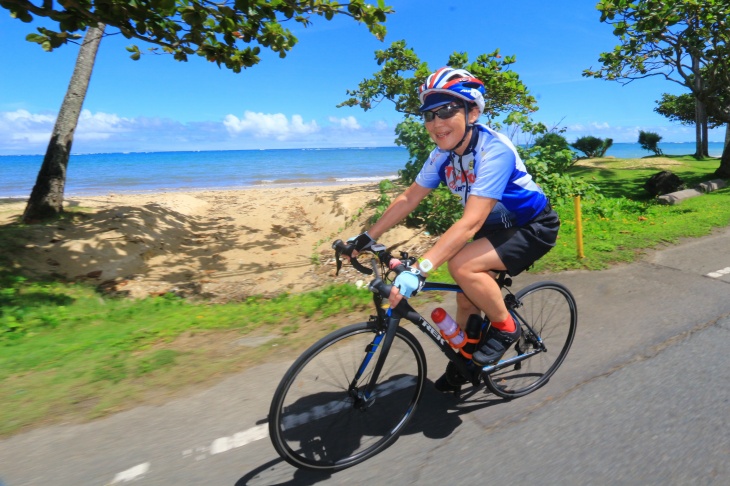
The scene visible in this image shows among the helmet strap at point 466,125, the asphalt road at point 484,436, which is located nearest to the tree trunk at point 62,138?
the asphalt road at point 484,436

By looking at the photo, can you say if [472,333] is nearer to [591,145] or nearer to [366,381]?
[366,381]

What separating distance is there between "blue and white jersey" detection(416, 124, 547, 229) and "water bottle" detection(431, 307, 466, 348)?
689 millimetres

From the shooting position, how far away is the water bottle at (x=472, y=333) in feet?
9.61

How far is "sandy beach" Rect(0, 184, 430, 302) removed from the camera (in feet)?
24.0

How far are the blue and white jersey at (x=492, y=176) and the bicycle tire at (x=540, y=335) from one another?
779mm

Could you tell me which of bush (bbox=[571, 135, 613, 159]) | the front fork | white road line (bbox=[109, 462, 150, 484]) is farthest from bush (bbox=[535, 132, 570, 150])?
bush (bbox=[571, 135, 613, 159])

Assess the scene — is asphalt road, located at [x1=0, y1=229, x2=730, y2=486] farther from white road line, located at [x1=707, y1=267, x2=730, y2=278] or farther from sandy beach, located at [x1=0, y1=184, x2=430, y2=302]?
sandy beach, located at [x1=0, y1=184, x2=430, y2=302]

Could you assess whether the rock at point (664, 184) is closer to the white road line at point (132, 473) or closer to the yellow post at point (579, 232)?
the yellow post at point (579, 232)

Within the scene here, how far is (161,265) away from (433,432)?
723 centimetres

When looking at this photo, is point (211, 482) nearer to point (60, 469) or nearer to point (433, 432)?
point (60, 469)

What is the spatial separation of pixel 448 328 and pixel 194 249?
8.11 m

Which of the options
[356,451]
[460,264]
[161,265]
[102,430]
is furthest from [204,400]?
[161,265]

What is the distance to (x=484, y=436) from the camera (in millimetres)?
2758

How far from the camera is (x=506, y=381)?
334 cm
